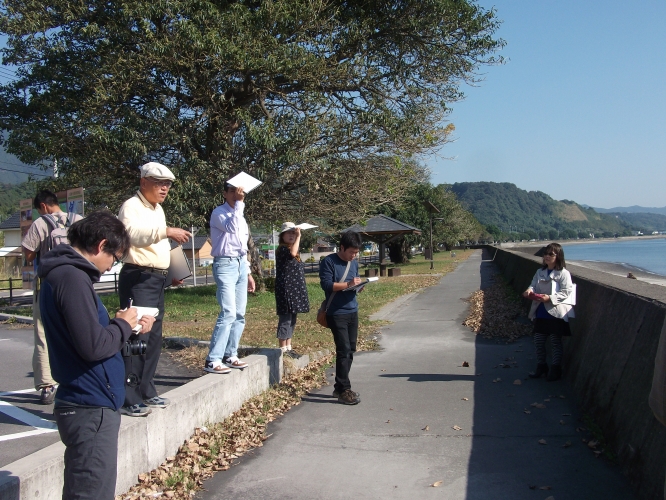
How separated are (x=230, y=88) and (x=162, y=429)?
1318 centimetres

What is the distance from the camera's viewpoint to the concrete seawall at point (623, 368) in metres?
3.96

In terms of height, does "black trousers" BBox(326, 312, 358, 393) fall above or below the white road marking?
above

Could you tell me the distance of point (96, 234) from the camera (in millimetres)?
2945

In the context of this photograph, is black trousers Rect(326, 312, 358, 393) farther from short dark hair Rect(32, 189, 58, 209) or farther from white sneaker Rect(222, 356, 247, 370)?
short dark hair Rect(32, 189, 58, 209)

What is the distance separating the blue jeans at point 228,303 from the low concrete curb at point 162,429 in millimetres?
283

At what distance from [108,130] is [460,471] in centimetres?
1335

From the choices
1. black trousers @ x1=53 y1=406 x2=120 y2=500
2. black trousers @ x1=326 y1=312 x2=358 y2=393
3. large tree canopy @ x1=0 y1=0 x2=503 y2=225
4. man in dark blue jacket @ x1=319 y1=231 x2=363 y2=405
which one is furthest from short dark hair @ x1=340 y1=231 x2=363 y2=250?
large tree canopy @ x1=0 y1=0 x2=503 y2=225

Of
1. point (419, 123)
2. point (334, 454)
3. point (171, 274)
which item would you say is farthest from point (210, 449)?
point (419, 123)

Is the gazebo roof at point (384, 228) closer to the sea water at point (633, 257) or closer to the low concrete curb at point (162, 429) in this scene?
the sea water at point (633, 257)

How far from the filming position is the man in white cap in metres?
4.71

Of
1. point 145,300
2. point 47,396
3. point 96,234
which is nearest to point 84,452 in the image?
point 96,234

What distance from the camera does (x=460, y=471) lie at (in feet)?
14.8

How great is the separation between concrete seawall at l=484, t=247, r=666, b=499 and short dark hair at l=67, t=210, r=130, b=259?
8.10ft

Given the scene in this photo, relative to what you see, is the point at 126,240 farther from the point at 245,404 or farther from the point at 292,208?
the point at 292,208
